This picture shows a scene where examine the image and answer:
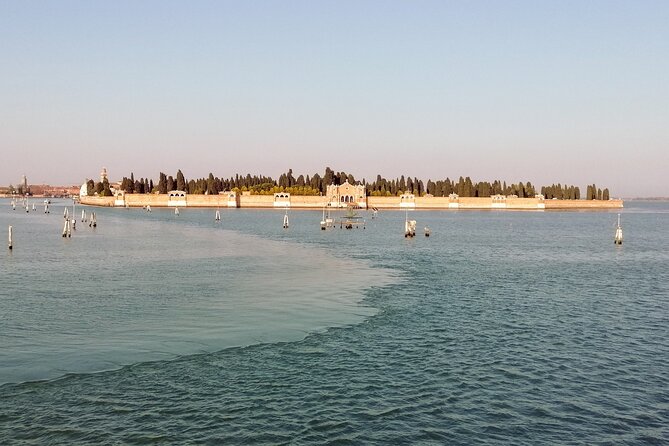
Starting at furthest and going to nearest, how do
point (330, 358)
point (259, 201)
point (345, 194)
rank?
point (259, 201) → point (345, 194) → point (330, 358)

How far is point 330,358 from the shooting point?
16641mm

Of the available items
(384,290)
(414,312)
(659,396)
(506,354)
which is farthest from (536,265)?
(659,396)

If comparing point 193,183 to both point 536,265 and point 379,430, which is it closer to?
point 536,265

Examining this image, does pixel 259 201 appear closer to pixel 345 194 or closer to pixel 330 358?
pixel 345 194

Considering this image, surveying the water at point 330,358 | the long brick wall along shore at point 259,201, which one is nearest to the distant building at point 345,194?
the long brick wall along shore at point 259,201

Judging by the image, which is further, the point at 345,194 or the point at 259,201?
the point at 259,201

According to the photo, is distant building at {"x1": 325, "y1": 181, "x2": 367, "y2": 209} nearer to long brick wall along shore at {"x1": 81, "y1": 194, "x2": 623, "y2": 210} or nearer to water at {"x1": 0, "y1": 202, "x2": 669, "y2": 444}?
long brick wall along shore at {"x1": 81, "y1": 194, "x2": 623, "y2": 210}

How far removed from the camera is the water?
11.9 meters

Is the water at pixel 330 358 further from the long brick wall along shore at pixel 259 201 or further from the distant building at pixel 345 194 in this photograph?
the long brick wall along shore at pixel 259 201

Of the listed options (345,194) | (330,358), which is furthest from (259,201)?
(330,358)

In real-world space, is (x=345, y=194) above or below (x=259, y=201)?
above

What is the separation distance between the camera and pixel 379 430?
1170cm

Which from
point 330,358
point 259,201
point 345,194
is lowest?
point 330,358

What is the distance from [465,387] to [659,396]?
4.08 meters
